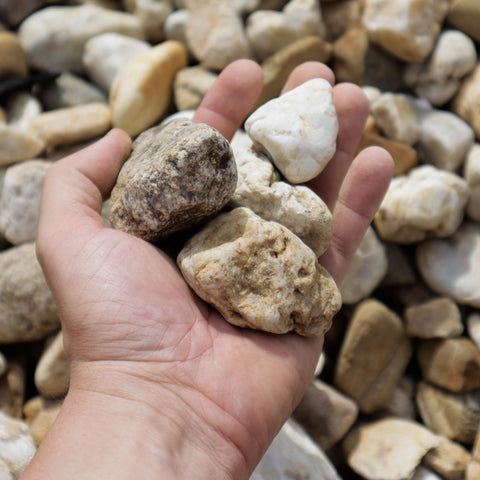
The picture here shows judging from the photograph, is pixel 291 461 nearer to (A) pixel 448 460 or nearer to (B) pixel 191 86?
(A) pixel 448 460

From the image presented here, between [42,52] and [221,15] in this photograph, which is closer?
[221,15]

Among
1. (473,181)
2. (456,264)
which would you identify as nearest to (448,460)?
(456,264)

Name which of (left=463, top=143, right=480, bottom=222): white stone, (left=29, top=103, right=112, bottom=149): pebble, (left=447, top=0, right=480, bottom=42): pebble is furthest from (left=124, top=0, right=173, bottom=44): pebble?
(left=463, top=143, right=480, bottom=222): white stone

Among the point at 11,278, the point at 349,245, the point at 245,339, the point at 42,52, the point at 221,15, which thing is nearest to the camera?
the point at 245,339

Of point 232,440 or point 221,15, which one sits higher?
point 221,15

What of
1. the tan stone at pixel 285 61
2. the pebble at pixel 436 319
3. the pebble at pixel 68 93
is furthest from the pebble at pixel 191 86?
the pebble at pixel 436 319

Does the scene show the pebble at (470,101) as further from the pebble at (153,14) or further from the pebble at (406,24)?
the pebble at (153,14)

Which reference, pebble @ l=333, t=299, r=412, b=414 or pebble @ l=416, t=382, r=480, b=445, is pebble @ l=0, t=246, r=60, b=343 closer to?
pebble @ l=333, t=299, r=412, b=414

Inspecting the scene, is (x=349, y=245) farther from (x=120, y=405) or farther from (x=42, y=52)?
(x=42, y=52)

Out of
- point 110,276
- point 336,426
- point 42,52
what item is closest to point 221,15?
point 42,52
